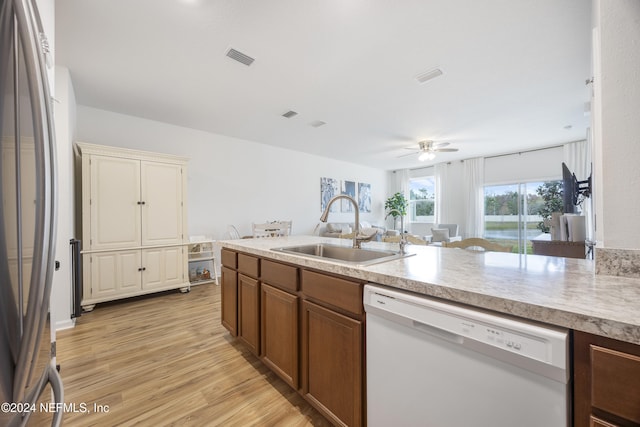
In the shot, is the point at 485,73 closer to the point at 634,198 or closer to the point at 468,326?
the point at 634,198

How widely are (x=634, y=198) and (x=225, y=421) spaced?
86.8 inches

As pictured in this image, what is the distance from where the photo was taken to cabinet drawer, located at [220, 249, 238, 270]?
2.08 m

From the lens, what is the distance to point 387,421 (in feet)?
3.35

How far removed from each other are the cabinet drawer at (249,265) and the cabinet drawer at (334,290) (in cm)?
54

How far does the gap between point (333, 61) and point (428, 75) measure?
1075 mm

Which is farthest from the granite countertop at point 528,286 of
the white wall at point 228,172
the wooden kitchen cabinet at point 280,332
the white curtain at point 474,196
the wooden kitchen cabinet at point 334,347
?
the white curtain at point 474,196

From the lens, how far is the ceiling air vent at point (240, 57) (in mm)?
2295

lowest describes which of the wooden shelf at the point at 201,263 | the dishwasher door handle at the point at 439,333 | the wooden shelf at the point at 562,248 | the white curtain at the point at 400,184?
the wooden shelf at the point at 201,263

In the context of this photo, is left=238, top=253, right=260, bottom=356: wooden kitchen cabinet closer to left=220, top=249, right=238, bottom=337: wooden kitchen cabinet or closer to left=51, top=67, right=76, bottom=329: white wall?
left=220, top=249, right=238, bottom=337: wooden kitchen cabinet

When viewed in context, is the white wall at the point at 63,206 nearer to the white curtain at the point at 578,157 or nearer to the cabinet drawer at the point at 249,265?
the cabinet drawer at the point at 249,265

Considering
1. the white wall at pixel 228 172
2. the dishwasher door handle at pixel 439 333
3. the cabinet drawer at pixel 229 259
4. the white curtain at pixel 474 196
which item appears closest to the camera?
the dishwasher door handle at pixel 439 333

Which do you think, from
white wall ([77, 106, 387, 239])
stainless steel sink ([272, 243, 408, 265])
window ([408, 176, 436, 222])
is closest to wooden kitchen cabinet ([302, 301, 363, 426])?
stainless steel sink ([272, 243, 408, 265])

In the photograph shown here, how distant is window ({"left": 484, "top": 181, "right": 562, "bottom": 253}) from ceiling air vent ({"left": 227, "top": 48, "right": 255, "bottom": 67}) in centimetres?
653

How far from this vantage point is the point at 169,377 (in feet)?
5.79
